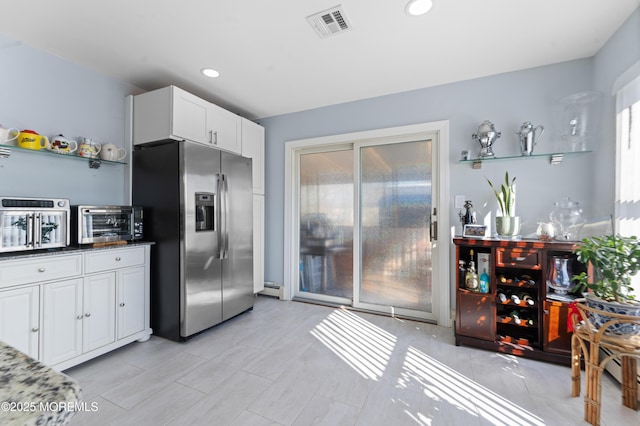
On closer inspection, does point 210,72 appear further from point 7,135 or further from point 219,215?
point 7,135

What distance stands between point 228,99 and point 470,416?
367 centimetres

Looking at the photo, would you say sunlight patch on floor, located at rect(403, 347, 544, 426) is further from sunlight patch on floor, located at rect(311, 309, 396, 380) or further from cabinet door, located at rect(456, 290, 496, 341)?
cabinet door, located at rect(456, 290, 496, 341)

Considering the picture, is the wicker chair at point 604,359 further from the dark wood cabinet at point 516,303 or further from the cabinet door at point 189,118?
the cabinet door at point 189,118

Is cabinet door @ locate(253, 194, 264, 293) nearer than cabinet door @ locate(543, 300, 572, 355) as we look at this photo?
No

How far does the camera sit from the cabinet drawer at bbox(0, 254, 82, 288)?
172 cm

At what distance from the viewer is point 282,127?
3.80m

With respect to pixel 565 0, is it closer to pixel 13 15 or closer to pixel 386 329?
pixel 386 329

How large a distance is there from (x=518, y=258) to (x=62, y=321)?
354 cm

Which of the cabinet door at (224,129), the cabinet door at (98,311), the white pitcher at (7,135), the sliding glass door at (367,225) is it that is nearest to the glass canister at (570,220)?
the sliding glass door at (367,225)

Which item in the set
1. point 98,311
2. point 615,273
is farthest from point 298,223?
point 615,273

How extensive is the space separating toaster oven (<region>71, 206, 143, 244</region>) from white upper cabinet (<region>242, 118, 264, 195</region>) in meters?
1.43

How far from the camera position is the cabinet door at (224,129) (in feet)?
9.80

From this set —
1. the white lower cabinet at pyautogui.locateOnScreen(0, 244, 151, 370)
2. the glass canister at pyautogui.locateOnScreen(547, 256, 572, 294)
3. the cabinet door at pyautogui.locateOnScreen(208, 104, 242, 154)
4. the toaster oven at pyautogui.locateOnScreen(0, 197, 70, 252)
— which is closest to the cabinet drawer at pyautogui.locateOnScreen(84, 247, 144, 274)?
the white lower cabinet at pyautogui.locateOnScreen(0, 244, 151, 370)

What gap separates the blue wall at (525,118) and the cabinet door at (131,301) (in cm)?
281
